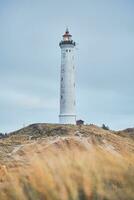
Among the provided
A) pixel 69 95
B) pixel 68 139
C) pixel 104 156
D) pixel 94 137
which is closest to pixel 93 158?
pixel 104 156

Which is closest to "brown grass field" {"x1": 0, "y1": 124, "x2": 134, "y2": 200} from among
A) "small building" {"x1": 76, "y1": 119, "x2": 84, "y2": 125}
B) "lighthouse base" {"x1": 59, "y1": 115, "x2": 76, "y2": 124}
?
"lighthouse base" {"x1": 59, "y1": 115, "x2": 76, "y2": 124}

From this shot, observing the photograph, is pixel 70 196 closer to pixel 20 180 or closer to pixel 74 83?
pixel 20 180

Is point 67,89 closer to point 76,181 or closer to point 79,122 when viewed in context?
point 79,122

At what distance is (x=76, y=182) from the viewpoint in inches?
306

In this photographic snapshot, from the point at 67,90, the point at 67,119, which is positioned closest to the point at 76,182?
the point at 67,119

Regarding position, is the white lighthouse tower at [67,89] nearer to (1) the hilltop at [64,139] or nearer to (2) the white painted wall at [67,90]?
(2) the white painted wall at [67,90]

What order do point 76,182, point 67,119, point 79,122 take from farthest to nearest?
point 79,122 → point 67,119 → point 76,182

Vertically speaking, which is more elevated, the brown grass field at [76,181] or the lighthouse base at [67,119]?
Answer: the lighthouse base at [67,119]

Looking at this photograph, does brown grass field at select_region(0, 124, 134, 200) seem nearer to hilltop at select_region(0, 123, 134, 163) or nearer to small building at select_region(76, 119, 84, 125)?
hilltop at select_region(0, 123, 134, 163)

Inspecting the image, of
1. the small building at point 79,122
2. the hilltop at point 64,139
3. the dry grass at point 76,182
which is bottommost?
the dry grass at point 76,182

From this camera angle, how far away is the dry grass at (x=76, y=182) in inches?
291

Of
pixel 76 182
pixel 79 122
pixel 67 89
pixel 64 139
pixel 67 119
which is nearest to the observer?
pixel 76 182

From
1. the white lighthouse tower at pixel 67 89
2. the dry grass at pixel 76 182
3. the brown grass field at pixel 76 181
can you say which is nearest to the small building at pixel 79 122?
the white lighthouse tower at pixel 67 89

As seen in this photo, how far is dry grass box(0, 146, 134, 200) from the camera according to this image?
738cm
